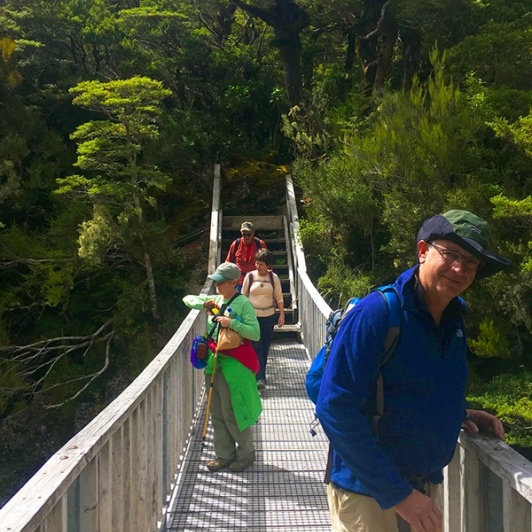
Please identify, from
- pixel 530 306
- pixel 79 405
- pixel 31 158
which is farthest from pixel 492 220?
pixel 31 158

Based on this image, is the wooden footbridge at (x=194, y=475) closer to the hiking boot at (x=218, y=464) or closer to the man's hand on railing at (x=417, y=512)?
the hiking boot at (x=218, y=464)

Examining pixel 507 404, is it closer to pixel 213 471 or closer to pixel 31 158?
pixel 213 471

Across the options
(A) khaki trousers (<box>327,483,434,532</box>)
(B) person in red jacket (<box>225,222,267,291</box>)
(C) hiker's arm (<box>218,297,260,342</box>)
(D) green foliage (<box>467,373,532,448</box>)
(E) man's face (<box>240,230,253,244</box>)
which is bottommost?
(D) green foliage (<box>467,373,532,448</box>)

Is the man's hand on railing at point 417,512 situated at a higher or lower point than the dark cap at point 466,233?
lower

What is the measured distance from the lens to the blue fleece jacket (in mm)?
1453

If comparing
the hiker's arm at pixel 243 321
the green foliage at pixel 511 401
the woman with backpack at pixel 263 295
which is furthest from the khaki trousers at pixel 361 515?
the green foliage at pixel 511 401

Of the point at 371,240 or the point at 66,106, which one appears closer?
the point at 371,240

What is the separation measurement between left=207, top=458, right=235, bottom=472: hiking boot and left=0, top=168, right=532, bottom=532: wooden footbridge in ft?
0.16

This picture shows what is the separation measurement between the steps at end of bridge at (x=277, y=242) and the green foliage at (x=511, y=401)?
2.64m

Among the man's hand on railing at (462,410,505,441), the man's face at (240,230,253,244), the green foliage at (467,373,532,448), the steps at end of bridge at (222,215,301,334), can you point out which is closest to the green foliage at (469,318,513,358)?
the green foliage at (467,373,532,448)

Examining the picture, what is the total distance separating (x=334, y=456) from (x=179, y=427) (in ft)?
7.52

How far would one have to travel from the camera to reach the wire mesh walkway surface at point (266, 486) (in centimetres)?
326

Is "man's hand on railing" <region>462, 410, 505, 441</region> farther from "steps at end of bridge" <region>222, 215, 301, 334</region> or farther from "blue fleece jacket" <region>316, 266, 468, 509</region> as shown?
"steps at end of bridge" <region>222, 215, 301, 334</region>

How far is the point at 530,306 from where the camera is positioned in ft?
25.1
